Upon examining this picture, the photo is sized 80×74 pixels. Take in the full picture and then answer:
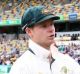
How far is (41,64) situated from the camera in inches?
71.7

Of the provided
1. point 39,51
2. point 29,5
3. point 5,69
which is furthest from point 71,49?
point 39,51

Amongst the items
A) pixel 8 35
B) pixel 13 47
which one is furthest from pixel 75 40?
pixel 8 35

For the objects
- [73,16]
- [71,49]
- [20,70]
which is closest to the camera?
[20,70]

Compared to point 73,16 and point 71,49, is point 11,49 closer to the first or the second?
point 73,16

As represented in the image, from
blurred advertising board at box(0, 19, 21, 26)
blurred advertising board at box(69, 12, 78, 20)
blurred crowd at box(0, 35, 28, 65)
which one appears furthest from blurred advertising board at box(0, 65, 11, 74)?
blurred advertising board at box(0, 19, 21, 26)

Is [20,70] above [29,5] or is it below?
above

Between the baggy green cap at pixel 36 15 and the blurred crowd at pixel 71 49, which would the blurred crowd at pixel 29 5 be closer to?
the blurred crowd at pixel 71 49

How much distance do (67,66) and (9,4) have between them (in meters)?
17.8

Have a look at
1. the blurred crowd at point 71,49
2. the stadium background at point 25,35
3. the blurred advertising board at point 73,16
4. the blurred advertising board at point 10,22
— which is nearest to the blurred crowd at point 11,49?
the stadium background at point 25,35

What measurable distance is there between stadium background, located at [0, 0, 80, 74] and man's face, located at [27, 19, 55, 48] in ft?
31.7

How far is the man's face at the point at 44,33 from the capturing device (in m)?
1.80

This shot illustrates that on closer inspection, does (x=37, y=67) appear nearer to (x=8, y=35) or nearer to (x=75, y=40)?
(x=75, y=40)

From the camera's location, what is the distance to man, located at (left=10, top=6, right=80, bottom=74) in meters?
1.80

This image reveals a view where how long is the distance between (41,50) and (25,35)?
1529 centimetres
